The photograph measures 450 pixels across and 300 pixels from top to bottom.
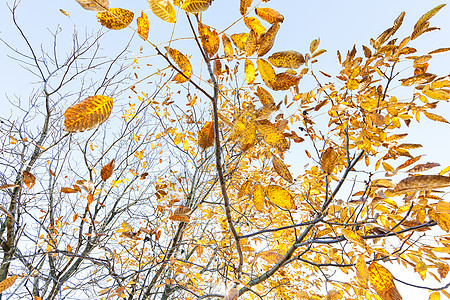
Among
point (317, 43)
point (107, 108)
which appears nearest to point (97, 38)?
point (317, 43)

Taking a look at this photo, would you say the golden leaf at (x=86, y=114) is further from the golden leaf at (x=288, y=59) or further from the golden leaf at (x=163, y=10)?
the golden leaf at (x=288, y=59)

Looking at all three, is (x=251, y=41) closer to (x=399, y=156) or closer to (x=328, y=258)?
(x=399, y=156)

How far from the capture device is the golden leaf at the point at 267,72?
585mm

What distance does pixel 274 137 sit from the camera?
659 millimetres

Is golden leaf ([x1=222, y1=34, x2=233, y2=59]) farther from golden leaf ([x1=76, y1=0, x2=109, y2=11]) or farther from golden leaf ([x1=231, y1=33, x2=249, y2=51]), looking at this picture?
golden leaf ([x1=76, y1=0, x2=109, y2=11])

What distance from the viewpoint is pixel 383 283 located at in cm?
60

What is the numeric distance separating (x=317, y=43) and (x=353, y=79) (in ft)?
1.07

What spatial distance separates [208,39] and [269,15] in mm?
184

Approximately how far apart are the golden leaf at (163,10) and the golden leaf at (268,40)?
227mm

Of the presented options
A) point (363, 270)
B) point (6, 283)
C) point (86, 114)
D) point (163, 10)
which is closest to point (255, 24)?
point (163, 10)

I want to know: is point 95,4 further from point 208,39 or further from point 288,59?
point 288,59

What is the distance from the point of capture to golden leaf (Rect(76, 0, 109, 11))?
0.43 metres

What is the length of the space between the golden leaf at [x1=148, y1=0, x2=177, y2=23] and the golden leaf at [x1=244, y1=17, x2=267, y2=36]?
Answer: 257mm

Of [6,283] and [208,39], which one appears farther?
[6,283]
